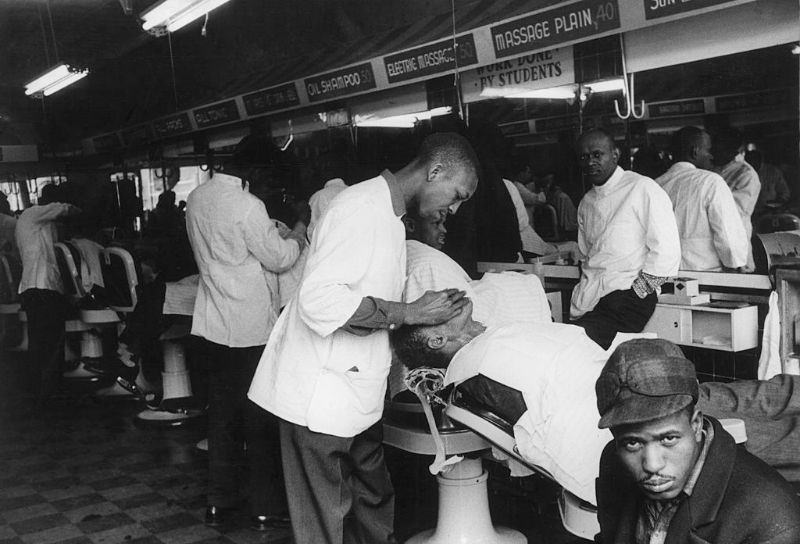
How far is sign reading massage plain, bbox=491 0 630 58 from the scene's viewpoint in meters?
4.56

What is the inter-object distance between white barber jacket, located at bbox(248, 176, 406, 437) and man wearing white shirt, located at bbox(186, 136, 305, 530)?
1.16 m

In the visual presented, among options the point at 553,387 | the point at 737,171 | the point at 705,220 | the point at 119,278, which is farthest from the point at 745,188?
the point at 119,278

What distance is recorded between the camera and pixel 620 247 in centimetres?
388

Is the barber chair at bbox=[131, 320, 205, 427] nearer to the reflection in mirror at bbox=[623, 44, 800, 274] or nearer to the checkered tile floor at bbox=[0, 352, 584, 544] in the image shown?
the checkered tile floor at bbox=[0, 352, 584, 544]

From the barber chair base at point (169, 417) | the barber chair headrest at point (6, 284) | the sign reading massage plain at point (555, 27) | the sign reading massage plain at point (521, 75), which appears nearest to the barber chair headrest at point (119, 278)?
the barber chair base at point (169, 417)

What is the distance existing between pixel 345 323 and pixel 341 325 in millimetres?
15

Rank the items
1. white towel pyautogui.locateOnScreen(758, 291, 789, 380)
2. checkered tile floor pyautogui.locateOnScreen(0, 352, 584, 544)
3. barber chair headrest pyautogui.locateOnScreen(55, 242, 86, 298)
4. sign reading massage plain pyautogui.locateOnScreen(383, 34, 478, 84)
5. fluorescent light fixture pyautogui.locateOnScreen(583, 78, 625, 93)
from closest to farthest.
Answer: white towel pyautogui.locateOnScreen(758, 291, 789, 380) → checkered tile floor pyautogui.locateOnScreen(0, 352, 584, 544) → fluorescent light fixture pyautogui.locateOnScreen(583, 78, 625, 93) → sign reading massage plain pyautogui.locateOnScreen(383, 34, 478, 84) → barber chair headrest pyautogui.locateOnScreen(55, 242, 86, 298)

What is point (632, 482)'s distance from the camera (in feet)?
5.56

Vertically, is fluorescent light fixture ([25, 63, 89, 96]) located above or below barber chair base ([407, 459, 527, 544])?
above

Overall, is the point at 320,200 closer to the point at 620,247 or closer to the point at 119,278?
the point at 620,247

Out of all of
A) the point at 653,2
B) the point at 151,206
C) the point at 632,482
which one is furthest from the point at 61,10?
the point at 632,482

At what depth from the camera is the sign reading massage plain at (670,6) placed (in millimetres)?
3988

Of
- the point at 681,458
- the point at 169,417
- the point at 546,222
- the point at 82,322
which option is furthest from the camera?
the point at 82,322

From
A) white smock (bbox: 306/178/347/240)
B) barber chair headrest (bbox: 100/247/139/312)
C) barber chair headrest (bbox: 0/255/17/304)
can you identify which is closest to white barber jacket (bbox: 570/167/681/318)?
white smock (bbox: 306/178/347/240)
